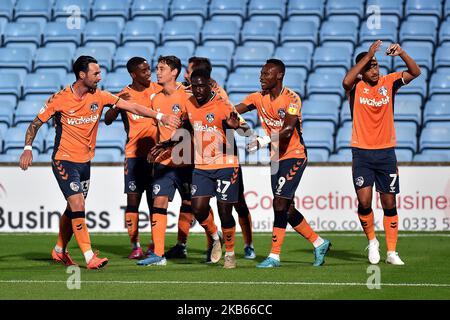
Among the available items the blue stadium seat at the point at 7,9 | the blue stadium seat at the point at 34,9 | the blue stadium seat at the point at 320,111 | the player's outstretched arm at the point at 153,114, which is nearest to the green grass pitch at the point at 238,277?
the player's outstretched arm at the point at 153,114

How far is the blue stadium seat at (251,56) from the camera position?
2095 centimetres

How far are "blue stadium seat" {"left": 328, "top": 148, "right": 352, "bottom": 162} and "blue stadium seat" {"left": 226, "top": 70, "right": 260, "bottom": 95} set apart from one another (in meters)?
2.38

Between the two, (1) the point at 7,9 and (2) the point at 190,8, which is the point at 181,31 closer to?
(2) the point at 190,8

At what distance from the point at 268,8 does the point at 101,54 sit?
383 cm

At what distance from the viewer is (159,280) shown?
33.8 ft

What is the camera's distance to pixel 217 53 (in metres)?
21.3

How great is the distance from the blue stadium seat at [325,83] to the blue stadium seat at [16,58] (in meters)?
6.06

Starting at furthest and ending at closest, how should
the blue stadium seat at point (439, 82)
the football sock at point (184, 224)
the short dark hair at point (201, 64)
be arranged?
the blue stadium seat at point (439, 82), the football sock at point (184, 224), the short dark hair at point (201, 64)

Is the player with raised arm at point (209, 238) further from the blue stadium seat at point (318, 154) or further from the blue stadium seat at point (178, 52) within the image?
the blue stadium seat at point (178, 52)

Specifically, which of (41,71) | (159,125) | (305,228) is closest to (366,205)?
(305,228)

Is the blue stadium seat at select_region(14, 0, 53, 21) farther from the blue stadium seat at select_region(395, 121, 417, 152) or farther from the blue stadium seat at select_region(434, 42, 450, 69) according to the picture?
the blue stadium seat at select_region(395, 121, 417, 152)

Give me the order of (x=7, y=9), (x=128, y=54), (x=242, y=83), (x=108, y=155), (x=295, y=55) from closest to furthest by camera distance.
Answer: (x=108, y=155), (x=242, y=83), (x=295, y=55), (x=128, y=54), (x=7, y=9)

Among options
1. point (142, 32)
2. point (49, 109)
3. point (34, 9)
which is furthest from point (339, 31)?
point (49, 109)

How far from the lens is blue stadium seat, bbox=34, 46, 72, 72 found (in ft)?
70.3
